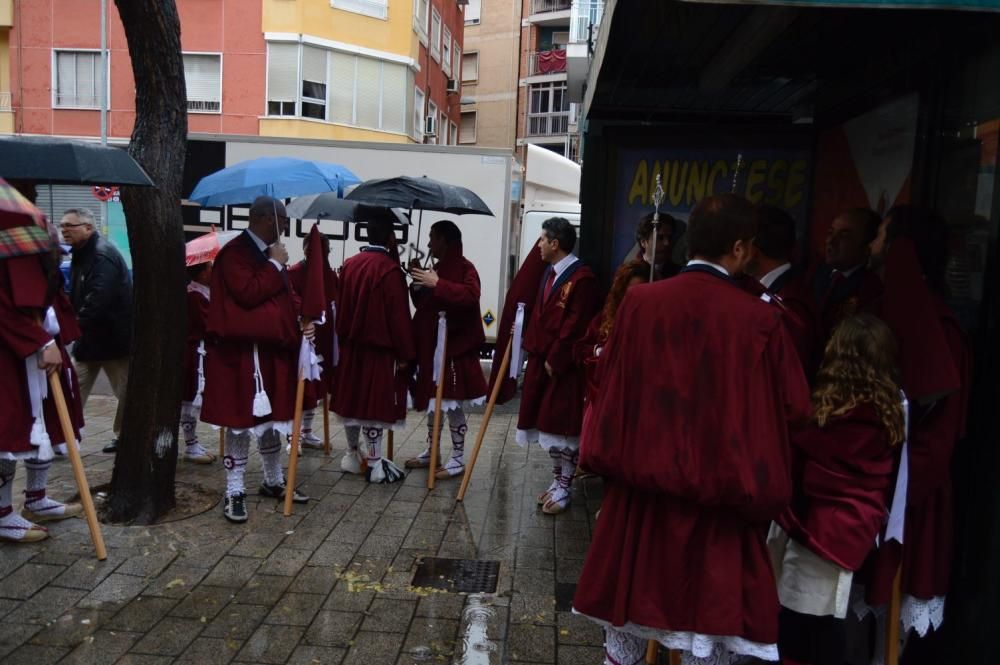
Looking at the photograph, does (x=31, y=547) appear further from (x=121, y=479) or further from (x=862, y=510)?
(x=862, y=510)

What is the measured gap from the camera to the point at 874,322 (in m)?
2.92

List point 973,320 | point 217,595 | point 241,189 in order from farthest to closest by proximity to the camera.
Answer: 1. point 241,189
2. point 217,595
3. point 973,320

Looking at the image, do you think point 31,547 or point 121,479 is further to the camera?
point 121,479

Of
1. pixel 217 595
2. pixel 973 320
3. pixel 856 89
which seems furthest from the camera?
pixel 856 89

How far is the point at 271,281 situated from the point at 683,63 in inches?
115

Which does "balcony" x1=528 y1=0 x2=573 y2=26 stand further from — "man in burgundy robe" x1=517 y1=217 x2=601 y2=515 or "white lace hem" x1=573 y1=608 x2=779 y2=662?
"white lace hem" x1=573 y1=608 x2=779 y2=662

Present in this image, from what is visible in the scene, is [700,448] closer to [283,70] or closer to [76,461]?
[76,461]

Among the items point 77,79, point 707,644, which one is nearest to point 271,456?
point 707,644

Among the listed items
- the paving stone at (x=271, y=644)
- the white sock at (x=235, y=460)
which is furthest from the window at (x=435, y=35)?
the paving stone at (x=271, y=644)

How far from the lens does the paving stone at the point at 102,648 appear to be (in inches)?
137

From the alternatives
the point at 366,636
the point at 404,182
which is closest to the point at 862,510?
the point at 366,636

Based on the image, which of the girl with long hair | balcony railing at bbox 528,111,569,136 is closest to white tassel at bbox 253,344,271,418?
the girl with long hair

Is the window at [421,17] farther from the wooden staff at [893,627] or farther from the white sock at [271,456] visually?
the wooden staff at [893,627]

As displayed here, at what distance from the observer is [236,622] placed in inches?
153
